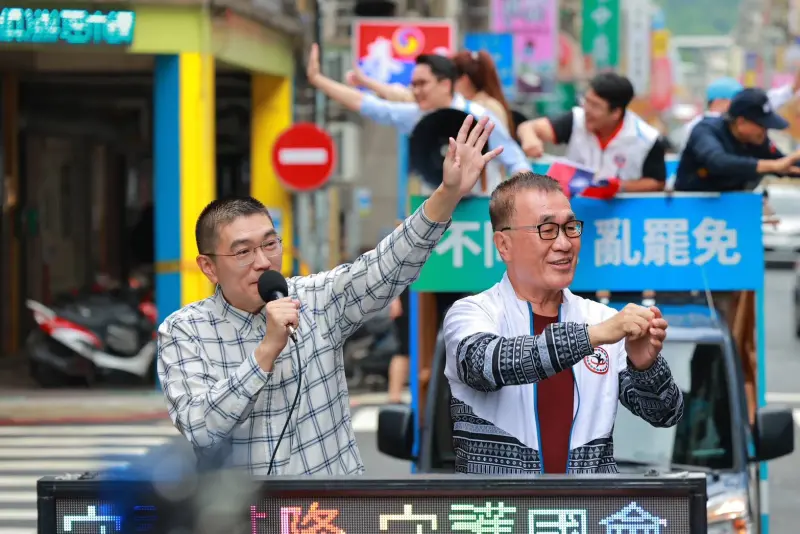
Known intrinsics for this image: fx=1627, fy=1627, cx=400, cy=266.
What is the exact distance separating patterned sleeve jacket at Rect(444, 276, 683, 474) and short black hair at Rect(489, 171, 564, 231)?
Result: 0.60ft

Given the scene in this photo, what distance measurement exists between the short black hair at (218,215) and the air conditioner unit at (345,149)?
715 inches

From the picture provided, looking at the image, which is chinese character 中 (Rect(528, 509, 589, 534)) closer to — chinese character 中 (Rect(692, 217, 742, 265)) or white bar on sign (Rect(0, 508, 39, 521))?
chinese character 中 (Rect(692, 217, 742, 265))

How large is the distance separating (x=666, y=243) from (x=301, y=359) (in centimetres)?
352

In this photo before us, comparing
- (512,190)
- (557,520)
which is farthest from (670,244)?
(557,520)

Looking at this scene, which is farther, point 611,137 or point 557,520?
point 611,137

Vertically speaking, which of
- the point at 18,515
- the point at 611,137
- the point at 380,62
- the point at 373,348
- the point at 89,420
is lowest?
the point at 18,515

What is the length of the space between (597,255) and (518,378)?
143 inches

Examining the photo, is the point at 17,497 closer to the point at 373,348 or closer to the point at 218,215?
the point at 373,348

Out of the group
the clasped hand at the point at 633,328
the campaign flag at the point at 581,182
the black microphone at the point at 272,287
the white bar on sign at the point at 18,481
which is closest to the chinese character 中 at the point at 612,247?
the campaign flag at the point at 581,182

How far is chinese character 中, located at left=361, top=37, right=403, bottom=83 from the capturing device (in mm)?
20344

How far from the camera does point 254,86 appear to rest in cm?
2262

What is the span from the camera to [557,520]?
3.63m

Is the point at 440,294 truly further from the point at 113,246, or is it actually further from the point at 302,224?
the point at 113,246

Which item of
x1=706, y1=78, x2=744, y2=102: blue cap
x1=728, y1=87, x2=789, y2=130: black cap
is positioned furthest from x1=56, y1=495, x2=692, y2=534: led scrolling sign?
x1=706, y1=78, x2=744, y2=102: blue cap
